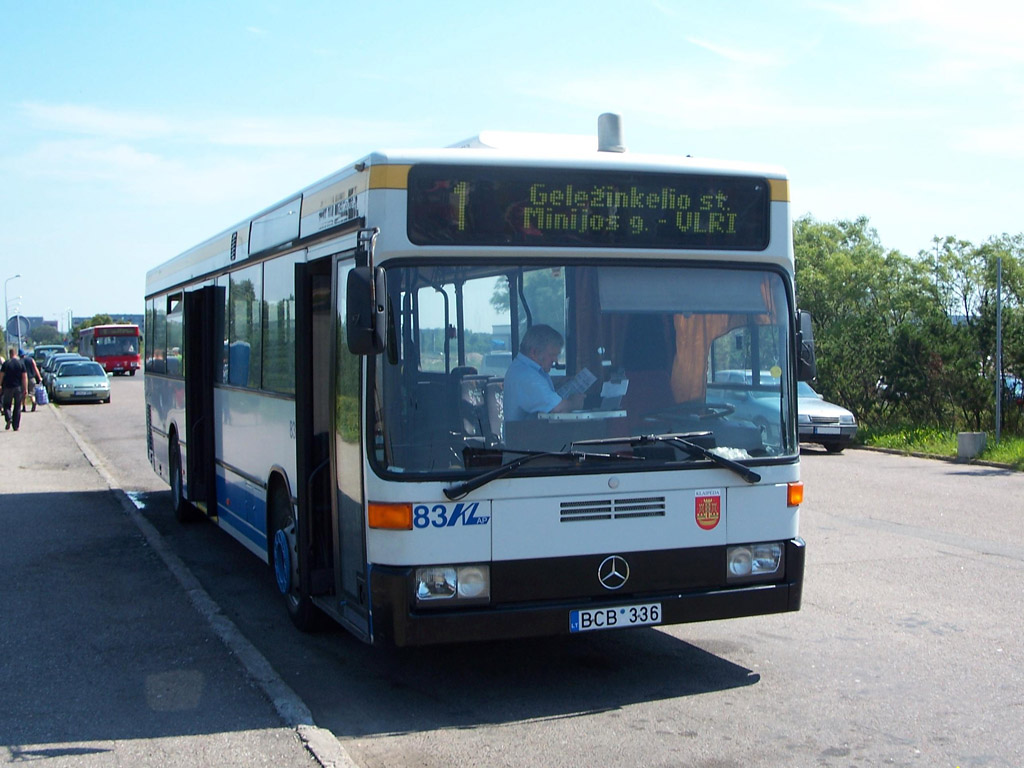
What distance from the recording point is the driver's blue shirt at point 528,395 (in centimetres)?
571

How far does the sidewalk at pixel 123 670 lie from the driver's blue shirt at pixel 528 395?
1.81 metres

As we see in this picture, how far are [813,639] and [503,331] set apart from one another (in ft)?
10.0

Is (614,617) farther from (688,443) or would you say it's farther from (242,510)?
(242,510)

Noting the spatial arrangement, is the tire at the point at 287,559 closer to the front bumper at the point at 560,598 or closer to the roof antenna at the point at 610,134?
the front bumper at the point at 560,598

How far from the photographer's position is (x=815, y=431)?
20500 mm

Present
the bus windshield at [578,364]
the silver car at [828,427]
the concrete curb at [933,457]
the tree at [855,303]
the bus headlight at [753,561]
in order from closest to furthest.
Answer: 1. the bus windshield at [578,364]
2. the bus headlight at [753,561]
3. the concrete curb at [933,457]
4. the silver car at [828,427]
5. the tree at [855,303]

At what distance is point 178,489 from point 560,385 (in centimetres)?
760

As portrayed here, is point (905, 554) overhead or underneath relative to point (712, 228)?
underneath

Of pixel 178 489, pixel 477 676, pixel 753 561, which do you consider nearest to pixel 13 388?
pixel 178 489

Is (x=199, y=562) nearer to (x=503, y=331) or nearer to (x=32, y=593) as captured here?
(x=32, y=593)

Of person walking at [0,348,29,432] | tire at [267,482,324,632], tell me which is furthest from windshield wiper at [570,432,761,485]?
person walking at [0,348,29,432]

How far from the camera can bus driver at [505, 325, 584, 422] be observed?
18.7 feet

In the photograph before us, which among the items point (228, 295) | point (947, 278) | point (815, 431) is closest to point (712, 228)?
point (228, 295)

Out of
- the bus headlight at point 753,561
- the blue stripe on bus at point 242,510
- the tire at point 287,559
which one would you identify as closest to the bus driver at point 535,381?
the bus headlight at point 753,561
